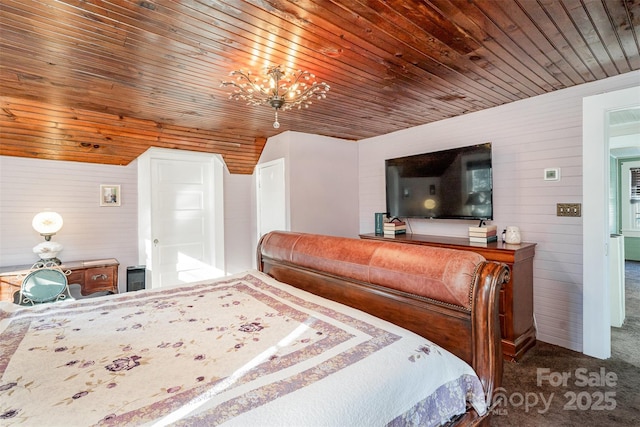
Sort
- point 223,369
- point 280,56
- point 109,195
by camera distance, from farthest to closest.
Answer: point 109,195 → point 280,56 → point 223,369

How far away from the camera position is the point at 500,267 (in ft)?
4.03

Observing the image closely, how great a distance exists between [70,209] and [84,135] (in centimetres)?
90

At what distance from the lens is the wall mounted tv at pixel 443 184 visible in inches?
122

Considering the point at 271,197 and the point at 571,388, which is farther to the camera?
the point at 271,197

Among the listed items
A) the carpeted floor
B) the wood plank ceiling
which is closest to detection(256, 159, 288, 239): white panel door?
the wood plank ceiling

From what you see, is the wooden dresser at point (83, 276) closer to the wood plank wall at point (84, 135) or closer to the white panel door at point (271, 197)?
the wood plank wall at point (84, 135)

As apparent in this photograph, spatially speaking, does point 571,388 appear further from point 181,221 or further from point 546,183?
point 181,221

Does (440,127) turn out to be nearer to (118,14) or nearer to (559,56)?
(559,56)

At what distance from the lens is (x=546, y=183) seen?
286cm

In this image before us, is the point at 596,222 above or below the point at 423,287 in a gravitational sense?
above

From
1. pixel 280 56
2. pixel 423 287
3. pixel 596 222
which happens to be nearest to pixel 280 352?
pixel 423 287

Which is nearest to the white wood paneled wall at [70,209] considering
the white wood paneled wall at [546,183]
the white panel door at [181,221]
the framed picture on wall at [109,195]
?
the framed picture on wall at [109,195]

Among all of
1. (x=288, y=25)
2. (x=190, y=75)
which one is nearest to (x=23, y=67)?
(x=190, y=75)

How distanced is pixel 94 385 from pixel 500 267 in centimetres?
145
